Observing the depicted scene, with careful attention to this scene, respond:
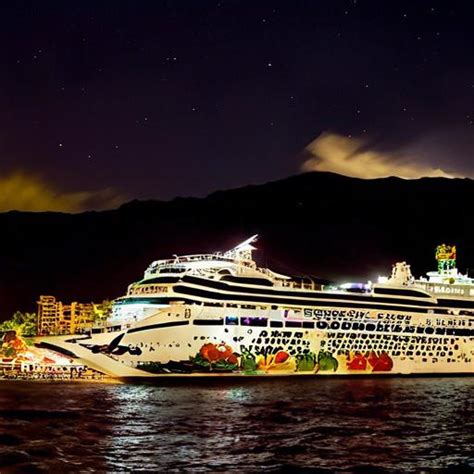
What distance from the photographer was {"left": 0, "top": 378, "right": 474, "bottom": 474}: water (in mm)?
Answer: 22562

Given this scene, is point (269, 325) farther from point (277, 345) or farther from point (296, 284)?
point (296, 284)

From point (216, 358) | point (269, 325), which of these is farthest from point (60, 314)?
point (216, 358)

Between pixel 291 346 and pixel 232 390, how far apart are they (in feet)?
47.7

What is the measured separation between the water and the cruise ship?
828 centimetres

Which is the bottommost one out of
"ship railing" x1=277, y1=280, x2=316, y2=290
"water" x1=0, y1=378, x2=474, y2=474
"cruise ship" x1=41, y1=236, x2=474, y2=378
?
"water" x1=0, y1=378, x2=474, y2=474

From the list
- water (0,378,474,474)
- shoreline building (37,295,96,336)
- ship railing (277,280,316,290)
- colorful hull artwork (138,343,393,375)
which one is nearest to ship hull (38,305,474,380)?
colorful hull artwork (138,343,393,375)

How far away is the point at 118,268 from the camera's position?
199 m

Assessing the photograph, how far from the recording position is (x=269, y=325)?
60750 mm

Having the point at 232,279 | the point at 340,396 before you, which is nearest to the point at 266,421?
the point at 340,396

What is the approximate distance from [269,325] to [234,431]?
32117 millimetres

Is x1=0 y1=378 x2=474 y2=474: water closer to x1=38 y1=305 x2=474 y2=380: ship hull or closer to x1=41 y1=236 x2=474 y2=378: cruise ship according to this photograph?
x1=38 y1=305 x2=474 y2=380: ship hull

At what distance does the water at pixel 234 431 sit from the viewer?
22.6 metres

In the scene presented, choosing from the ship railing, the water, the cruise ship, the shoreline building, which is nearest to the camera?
the water

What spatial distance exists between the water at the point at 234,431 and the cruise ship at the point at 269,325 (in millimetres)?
8282
